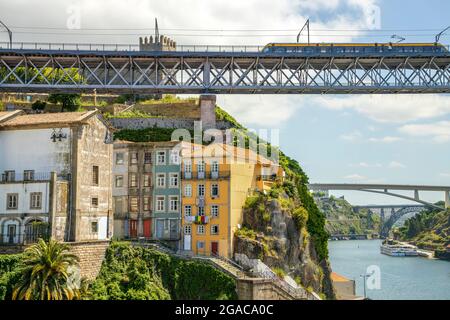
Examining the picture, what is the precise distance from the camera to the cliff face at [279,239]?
175 ft

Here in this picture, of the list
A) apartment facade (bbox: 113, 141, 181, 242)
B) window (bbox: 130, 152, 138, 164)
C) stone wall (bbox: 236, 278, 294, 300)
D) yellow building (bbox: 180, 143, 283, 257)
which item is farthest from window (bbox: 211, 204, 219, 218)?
window (bbox: 130, 152, 138, 164)

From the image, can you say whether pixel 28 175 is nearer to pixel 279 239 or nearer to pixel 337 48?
pixel 279 239

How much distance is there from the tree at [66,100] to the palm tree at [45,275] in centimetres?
3173

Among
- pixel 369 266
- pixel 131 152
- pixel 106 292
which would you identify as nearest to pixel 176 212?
pixel 131 152

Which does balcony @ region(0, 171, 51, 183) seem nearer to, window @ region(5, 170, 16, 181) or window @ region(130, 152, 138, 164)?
window @ region(5, 170, 16, 181)

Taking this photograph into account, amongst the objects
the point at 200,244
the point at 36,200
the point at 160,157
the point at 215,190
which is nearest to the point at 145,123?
the point at 160,157

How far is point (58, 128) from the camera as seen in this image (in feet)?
156

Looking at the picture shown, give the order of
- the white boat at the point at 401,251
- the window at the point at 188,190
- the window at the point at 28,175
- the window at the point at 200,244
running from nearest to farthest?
1. the window at the point at 28,175
2. the window at the point at 200,244
3. the window at the point at 188,190
4. the white boat at the point at 401,251

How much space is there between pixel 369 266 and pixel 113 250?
82.8 m

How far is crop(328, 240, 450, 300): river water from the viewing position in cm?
8988

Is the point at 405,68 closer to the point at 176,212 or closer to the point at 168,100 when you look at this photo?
the point at 168,100

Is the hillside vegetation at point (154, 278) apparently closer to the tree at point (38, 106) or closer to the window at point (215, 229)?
the window at point (215, 229)

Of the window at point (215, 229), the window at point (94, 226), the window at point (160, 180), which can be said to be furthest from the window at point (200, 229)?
the window at point (94, 226)

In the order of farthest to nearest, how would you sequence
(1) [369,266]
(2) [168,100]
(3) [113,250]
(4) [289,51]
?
1. (1) [369,266]
2. (2) [168,100]
3. (4) [289,51]
4. (3) [113,250]
